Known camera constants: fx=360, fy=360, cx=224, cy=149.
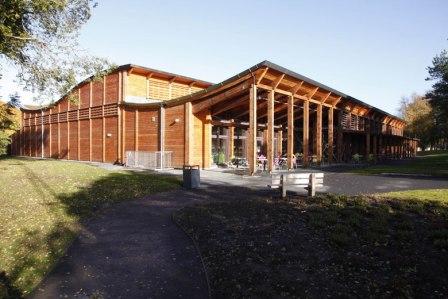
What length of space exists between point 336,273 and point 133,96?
73.6 feet

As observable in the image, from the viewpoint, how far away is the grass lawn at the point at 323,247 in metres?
5.64

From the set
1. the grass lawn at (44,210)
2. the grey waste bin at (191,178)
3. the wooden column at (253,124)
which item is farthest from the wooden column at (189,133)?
the grey waste bin at (191,178)

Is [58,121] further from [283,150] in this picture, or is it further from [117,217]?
[117,217]

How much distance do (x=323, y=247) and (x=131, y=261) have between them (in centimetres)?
371

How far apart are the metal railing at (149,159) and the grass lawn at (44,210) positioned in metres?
4.89

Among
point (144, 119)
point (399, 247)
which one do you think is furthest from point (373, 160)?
point (399, 247)

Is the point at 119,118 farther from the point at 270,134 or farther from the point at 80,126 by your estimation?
the point at 270,134

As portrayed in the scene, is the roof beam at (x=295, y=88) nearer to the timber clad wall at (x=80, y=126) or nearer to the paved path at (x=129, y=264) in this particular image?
the timber clad wall at (x=80, y=126)

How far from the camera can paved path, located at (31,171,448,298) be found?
568 cm

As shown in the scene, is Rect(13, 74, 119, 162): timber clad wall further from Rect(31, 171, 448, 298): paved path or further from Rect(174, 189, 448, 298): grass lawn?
Rect(174, 189, 448, 298): grass lawn

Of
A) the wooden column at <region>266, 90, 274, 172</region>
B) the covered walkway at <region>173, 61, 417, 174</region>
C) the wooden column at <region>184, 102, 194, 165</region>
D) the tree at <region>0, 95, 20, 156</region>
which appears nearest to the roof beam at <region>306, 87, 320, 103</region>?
the covered walkway at <region>173, 61, 417, 174</region>

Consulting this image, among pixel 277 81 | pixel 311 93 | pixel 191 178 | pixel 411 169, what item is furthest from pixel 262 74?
pixel 411 169

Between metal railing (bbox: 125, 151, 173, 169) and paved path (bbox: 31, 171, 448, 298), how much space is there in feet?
37.2

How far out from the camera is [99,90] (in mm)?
28078
